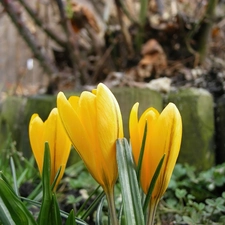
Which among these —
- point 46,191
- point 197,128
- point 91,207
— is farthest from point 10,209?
point 197,128

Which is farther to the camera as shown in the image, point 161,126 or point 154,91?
point 154,91

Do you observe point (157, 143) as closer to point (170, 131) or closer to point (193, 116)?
point (170, 131)

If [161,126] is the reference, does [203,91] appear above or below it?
below

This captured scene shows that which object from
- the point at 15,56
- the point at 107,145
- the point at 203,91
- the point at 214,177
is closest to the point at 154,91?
the point at 203,91

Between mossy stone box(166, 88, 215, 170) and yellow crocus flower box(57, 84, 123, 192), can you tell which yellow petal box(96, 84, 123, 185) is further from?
mossy stone box(166, 88, 215, 170)

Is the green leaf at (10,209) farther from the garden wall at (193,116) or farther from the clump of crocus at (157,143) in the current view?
the garden wall at (193,116)

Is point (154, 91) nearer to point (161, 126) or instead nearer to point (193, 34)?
point (193, 34)

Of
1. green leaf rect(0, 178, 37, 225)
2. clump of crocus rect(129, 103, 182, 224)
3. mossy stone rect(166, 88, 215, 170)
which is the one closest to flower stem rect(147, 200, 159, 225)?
clump of crocus rect(129, 103, 182, 224)
